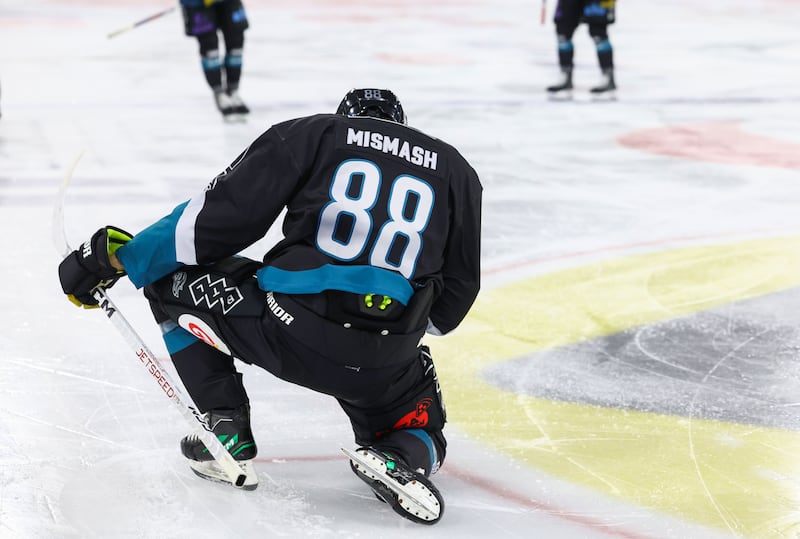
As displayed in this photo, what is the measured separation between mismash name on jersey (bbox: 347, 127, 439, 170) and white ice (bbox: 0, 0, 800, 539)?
65 cm

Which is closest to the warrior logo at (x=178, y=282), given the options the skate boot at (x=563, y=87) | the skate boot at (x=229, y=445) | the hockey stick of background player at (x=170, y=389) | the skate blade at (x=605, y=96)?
the hockey stick of background player at (x=170, y=389)

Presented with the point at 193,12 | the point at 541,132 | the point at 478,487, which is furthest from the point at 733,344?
the point at 193,12

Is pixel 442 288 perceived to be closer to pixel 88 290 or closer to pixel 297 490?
pixel 297 490

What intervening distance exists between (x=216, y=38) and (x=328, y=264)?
14.9ft

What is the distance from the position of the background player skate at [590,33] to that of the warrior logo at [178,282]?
5250 millimetres

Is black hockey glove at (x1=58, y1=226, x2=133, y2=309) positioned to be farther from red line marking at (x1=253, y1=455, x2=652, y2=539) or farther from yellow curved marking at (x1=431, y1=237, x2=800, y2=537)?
yellow curved marking at (x1=431, y1=237, x2=800, y2=537)

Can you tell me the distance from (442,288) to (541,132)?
386 cm

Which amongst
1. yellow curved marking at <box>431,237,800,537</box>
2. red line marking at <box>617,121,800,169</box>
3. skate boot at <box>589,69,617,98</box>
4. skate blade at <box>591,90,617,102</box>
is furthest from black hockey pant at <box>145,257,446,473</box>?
skate boot at <box>589,69,617,98</box>

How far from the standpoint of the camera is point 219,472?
7.45 ft

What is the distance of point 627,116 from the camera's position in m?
6.51

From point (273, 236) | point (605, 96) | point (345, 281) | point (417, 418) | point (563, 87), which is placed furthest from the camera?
point (563, 87)

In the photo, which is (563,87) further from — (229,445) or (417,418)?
(229,445)

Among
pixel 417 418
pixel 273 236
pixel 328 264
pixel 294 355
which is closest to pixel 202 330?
pixel 294 355

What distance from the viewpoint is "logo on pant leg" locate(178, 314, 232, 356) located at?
223 cm
